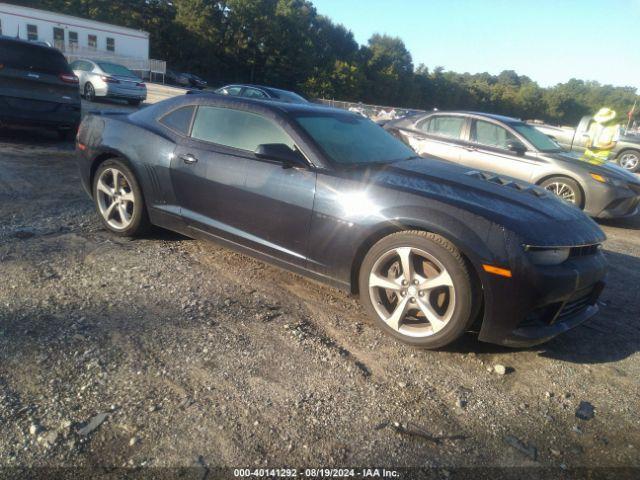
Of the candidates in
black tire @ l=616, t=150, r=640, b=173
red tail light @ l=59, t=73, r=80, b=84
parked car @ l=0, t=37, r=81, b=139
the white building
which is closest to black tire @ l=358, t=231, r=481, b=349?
parked car @ l=0, t=37, r=81, b=139

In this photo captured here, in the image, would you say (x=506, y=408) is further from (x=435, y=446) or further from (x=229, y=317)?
(x=229, y=317)

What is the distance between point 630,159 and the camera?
15453mm

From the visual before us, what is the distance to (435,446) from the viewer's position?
2297 mm

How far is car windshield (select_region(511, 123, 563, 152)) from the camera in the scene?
7.71 m

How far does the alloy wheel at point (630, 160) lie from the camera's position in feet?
50.0

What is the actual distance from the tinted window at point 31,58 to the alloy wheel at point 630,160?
15848 millimetres

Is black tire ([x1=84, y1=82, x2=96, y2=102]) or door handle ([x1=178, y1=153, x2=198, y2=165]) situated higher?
door handle ([x1=178, y1=153, x2=198, y2=165])

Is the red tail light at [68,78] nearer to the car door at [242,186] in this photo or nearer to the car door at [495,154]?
the car door at [242,186]

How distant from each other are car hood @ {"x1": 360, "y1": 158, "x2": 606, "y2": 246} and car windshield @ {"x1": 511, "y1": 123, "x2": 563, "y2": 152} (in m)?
4.36

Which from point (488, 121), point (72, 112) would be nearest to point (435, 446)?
point (488, 121)

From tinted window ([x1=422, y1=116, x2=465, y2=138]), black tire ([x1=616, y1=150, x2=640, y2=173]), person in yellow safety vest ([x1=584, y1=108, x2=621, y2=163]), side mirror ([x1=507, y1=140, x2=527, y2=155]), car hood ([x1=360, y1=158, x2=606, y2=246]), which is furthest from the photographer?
black tire ([x1=616, y1=150, x2=640, y2=173])

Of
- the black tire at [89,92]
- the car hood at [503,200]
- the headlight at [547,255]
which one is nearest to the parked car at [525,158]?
the car hood at [503,200]

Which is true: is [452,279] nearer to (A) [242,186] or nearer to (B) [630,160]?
(A) [242,186]

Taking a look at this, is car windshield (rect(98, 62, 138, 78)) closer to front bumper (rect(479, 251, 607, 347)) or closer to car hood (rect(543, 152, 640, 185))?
car hood (rect(543, 152, 640, 185))
